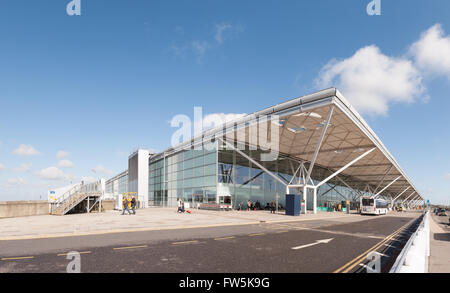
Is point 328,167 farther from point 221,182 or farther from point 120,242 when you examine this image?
point 120,242

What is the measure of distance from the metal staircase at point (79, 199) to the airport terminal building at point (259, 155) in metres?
3.82

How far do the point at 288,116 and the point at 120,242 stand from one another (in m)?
21.2

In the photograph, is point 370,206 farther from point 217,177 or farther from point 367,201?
point 217,177

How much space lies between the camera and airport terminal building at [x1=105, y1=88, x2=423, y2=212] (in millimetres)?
27547

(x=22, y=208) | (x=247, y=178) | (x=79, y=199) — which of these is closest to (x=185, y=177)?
(x=247, y=178)

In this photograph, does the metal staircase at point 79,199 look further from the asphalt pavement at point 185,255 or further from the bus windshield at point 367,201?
the bus windshield at point 367,201

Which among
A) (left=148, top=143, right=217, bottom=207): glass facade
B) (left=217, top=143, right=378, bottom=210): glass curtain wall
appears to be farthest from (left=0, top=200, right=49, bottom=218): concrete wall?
(left=217, top=143, right=378, bottom=210): glass curtain wall

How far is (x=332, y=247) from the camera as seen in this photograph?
31.9 feet

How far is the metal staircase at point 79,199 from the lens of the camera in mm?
24344

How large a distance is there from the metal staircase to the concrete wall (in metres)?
0.83

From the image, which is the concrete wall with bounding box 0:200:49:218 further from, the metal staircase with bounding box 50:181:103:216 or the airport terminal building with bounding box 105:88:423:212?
the airport terminal building with bounding box 105:88:423:212

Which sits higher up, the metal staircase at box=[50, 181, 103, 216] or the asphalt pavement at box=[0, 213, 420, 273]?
the asphalt pavement at box=[0, 213, 420, 273]

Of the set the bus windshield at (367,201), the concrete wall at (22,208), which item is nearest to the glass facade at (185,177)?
the concrete wall at (22,208)
